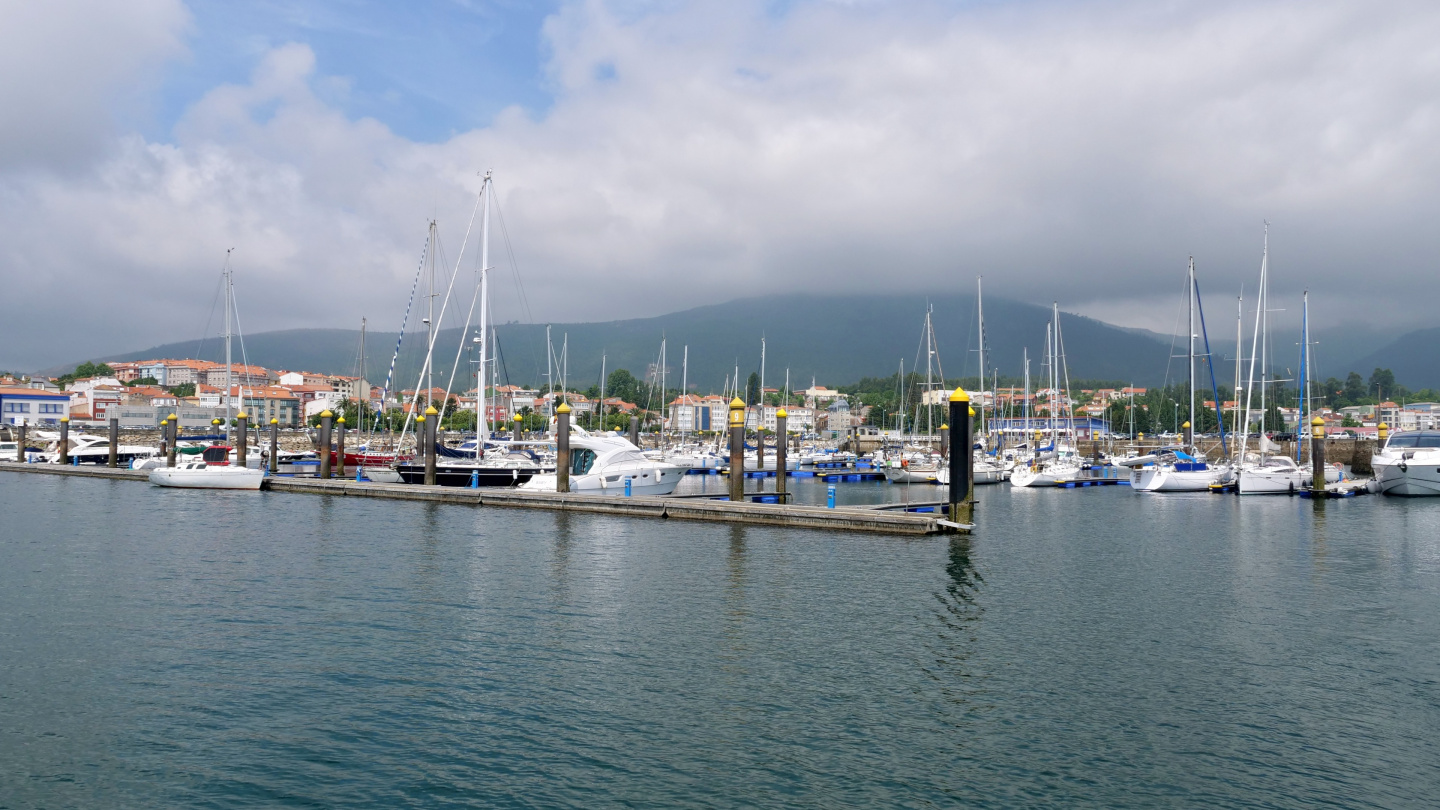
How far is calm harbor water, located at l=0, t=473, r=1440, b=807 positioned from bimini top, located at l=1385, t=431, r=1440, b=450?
3174cm

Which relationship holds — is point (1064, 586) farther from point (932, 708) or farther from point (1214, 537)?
point (1214, 537)

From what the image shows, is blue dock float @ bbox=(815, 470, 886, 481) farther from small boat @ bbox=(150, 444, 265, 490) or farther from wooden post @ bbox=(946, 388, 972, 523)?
wooden post @ bbox=(946, 388, 972, 523)

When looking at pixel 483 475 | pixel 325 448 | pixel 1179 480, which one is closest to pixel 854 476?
pixel 1179 480

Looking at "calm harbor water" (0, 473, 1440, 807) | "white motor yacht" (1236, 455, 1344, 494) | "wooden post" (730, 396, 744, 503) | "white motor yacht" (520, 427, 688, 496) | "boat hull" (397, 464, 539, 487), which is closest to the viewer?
"calm harbor water" (0, 473, 1440, 807)

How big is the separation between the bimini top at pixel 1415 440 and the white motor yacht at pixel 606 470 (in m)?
42.0

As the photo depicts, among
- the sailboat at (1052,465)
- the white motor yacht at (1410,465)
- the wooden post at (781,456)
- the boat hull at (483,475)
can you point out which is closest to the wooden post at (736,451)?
the wooden post at (781,456)

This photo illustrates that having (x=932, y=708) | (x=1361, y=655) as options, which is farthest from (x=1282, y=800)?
(x=1361, y=655)

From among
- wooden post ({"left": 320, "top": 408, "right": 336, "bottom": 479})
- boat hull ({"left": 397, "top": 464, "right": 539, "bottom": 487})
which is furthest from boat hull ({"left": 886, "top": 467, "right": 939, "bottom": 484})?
wooden post ({"left": 320, "top": 408, "right": 336, "bottom": 479})

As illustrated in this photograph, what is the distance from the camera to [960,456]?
31.6 m

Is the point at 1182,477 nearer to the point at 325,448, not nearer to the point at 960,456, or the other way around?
the point at 960,456

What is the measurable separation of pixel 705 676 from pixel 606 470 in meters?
Result: 29.5

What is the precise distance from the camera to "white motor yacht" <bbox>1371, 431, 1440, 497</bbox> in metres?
50.8

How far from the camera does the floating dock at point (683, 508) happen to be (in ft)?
105

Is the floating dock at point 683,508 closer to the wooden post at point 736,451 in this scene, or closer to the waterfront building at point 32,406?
the wooden post at point 736,451
